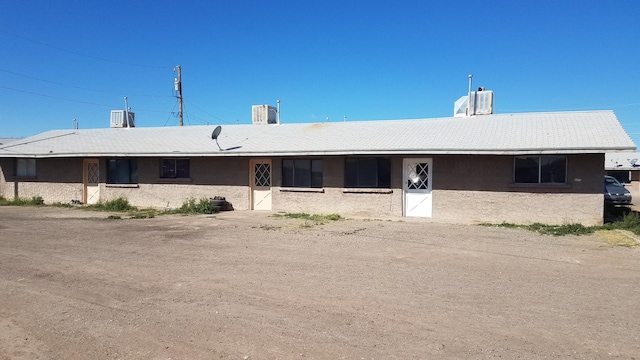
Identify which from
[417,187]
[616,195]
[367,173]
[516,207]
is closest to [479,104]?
[417,187]

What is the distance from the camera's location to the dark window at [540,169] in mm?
12914

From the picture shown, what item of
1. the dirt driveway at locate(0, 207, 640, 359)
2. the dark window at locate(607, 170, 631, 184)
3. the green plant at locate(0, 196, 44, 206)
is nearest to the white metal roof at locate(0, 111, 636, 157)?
the green plant at locate(0, 196, 44, 206)

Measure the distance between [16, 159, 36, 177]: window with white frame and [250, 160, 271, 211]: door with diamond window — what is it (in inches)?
453

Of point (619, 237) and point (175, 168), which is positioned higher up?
point (175, 168)

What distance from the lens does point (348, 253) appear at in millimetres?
8898

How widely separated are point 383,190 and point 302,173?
10.4 feet

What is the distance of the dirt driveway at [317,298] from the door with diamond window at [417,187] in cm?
380

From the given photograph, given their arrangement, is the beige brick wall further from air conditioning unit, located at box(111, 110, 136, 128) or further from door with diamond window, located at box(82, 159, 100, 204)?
air conditioning unit, located at box(111, 110, 136, 128)

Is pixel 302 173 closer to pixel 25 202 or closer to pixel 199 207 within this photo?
pixel 199 207

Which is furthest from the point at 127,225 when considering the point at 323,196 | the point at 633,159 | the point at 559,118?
the point at 633,159

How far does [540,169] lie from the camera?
13.1 m

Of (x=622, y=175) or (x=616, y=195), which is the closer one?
(x=616, y=195)

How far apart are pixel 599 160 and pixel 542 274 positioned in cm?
718

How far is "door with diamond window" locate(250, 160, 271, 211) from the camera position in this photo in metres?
16.8
